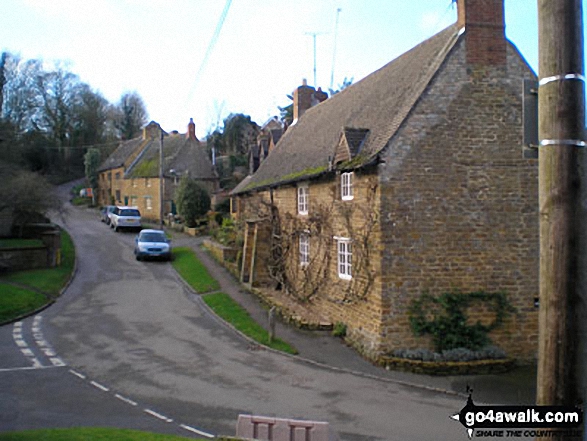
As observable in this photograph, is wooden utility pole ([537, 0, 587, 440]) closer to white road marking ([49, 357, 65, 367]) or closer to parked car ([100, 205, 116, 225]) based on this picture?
white road marking ([49, 357, 65, 367])

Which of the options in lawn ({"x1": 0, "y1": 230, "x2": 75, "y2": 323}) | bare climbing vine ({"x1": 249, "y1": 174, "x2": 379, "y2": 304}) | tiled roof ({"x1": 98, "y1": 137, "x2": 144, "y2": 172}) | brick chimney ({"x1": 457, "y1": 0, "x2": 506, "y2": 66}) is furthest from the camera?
tiled roof ({"x1": 98, "y1": 137, "x2": 144, "y2": 172})

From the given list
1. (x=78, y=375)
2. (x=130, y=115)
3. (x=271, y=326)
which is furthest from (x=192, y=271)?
(x=130, y=115)

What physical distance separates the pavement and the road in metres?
0.45

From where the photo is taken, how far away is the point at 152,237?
101ft

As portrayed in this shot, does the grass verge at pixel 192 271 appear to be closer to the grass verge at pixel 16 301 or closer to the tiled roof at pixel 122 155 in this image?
the grass verge at pixel 16 301

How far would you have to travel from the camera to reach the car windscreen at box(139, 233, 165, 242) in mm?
30547

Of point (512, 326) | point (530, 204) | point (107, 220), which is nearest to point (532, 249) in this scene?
point (530, 204)

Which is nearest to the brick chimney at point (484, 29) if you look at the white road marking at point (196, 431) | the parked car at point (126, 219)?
the white road marking at point (196, 431)

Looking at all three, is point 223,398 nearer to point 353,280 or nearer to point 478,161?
point 353,280

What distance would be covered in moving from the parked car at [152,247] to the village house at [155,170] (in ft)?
44.2

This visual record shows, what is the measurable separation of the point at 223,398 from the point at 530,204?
33.7 feet

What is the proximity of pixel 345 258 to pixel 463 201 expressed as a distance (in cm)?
416

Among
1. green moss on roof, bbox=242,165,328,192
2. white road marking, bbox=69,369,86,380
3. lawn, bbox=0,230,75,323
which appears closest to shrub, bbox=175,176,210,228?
lawn, bbox=0,230,75,323

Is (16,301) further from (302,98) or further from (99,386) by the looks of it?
(302,98)
